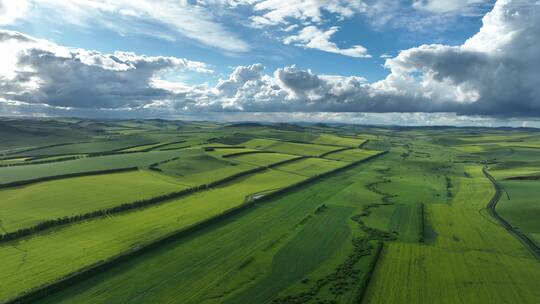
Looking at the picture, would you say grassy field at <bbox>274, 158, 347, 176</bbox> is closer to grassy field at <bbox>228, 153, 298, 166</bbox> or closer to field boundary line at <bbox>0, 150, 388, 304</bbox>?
grassy field at <bbox>228, 153, 298, 166</bbox>

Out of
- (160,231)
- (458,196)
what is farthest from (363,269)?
(458,196)

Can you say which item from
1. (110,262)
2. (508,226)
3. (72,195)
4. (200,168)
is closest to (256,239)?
(110,262)

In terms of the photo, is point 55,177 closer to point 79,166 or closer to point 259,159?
point 79,166

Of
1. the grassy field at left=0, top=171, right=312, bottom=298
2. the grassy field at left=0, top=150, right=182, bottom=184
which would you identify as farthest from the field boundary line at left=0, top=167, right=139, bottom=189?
the grassy field at left=0, top=171, right=312, bottom=298

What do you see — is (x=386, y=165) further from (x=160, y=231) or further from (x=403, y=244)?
(x=160, y=231)

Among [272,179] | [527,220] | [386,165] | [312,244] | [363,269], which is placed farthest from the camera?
[386,165]

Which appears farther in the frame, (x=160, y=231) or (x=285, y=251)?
(x=160, y=231)

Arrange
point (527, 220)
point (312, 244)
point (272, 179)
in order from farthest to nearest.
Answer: point (272, 179), point (527, 220), point (312, 244)

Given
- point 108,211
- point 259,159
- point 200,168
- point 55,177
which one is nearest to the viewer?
point 108,211
